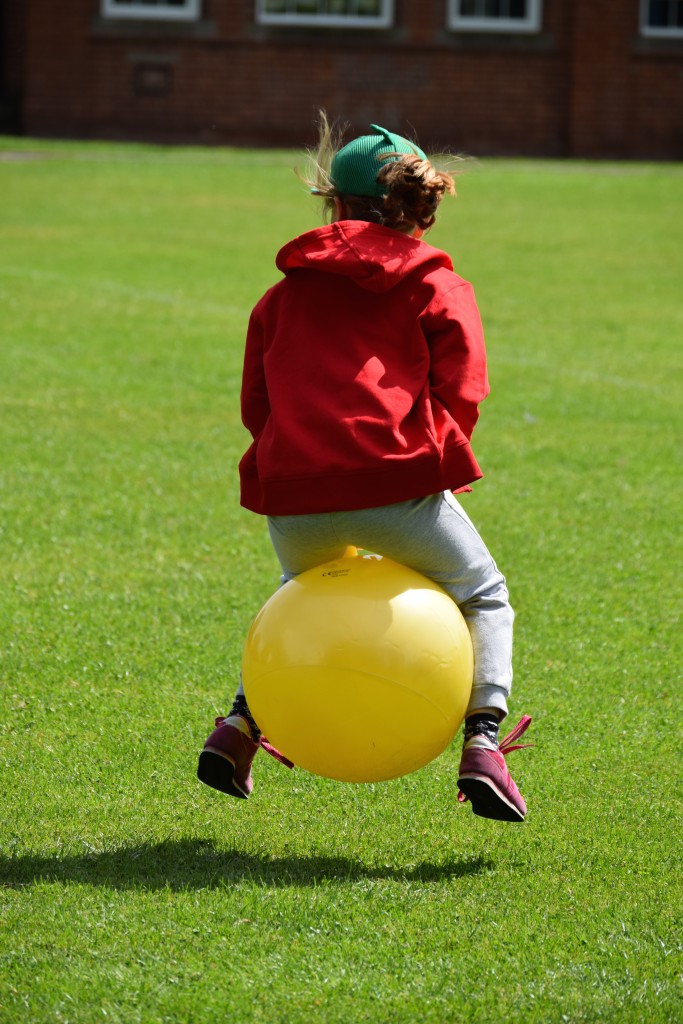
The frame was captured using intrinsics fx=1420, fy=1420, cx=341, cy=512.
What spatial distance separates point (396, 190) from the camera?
3738 millimetres

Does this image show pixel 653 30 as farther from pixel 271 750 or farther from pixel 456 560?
pixel 271 750

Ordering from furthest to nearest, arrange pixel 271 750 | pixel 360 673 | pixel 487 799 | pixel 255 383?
1. pixel 271 750
2. pixel 255 383
3. pixel 487 799
4. pixel 360 673

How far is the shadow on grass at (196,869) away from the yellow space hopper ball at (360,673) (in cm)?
24

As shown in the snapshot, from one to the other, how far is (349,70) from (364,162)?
80.3 ft

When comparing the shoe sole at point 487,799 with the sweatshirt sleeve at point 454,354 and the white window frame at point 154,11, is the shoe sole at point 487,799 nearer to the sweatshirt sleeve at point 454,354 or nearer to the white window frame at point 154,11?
the sweatshirt sleeve at point 454,354

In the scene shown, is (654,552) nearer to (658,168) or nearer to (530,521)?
(530,521)

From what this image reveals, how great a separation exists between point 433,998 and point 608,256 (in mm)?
14034

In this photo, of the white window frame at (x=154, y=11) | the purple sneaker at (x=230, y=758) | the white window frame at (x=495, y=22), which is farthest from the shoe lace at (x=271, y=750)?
the white window frame at (x=495, y=22)

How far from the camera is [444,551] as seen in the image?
378 cm

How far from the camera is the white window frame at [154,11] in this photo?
87.5 feet

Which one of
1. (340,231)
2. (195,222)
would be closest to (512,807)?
(340,231)

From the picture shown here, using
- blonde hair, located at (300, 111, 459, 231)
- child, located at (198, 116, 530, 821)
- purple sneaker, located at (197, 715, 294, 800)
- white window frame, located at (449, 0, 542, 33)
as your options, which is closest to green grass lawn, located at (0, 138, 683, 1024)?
purple sneaker, located at (197, 715, 294, 800)

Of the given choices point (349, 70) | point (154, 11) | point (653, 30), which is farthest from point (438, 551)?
point (653, 30)

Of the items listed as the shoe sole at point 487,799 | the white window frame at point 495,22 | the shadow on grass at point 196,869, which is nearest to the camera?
the shadow on grass at point 196,869
